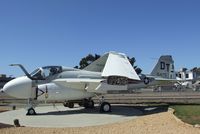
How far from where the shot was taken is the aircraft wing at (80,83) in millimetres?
23703

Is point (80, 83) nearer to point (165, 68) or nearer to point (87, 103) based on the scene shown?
point (87, 103)

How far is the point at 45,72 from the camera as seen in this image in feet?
78.0

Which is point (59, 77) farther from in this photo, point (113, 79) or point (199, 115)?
point (199, 115)

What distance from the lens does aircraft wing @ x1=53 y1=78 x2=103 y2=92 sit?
2370 cm

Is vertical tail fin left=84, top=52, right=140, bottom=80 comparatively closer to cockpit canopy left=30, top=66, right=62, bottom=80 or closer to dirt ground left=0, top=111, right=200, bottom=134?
cockpit canopy left=30, top=66, right=62, bottom=80

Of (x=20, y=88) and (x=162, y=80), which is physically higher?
(x=162, y=80)

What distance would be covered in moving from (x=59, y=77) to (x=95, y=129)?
32.1 ft

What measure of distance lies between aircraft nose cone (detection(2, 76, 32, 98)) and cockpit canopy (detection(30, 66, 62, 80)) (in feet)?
2.06

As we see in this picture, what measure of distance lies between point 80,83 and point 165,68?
32.7ft

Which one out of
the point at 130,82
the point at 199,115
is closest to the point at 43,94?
the point at 130,82

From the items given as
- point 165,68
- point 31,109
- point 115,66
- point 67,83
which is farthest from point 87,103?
point 165,68

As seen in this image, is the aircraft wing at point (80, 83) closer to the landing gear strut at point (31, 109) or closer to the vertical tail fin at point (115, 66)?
the vertical tail fin at point (115, 66)

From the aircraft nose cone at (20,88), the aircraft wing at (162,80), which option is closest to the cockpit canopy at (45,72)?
the aircraft nose cone at (20,88)

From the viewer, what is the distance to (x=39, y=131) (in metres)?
14.6
